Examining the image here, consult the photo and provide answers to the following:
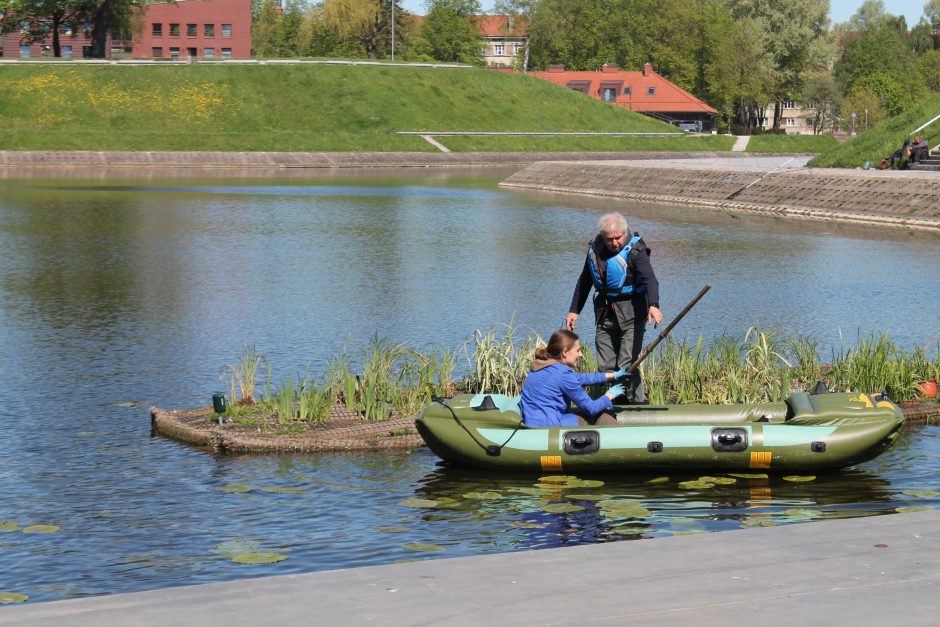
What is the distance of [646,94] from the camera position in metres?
133

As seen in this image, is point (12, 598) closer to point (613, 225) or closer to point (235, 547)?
→ point (235, 547)

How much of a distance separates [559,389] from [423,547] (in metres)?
2.75

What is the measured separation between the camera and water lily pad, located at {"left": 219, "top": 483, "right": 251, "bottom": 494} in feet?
43.0

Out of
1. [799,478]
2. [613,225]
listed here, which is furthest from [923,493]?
[613,225]

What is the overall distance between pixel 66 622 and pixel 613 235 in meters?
7.87

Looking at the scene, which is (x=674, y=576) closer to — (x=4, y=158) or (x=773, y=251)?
(x=773, y=251)

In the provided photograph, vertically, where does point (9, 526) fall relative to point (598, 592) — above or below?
below

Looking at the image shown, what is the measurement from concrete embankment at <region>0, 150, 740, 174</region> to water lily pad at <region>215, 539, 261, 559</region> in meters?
66.6

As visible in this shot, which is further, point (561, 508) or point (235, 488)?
point (235, 488)

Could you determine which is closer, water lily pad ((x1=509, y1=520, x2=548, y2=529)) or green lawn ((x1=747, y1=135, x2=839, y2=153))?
water lily pad ((x1=509, y1=520, x2=548, y2=529))

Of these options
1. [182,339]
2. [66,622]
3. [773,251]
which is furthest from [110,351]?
[773,251]

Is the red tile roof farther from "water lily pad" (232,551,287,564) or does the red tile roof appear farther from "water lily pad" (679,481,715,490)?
"water lily pad" (232,551,287,564)

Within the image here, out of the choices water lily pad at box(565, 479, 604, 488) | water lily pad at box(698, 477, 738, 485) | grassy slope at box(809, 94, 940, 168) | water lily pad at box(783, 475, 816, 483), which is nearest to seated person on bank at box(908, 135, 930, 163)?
grassy slope at box(809, 94, 940, 168)

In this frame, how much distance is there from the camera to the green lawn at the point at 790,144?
10619 centimetres
